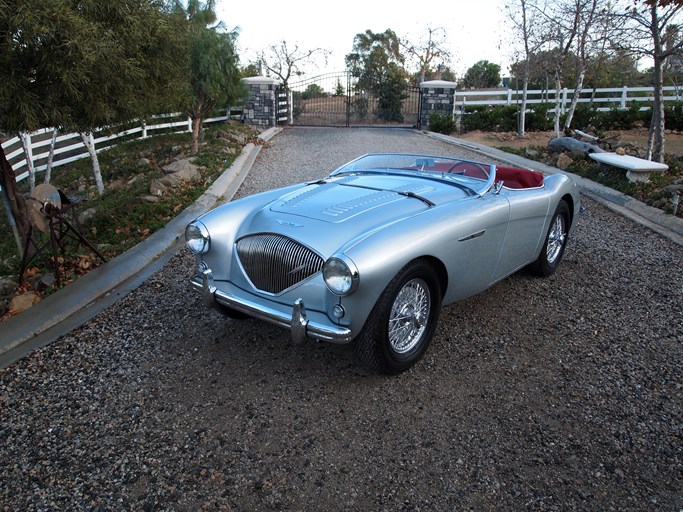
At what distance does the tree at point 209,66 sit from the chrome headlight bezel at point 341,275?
964 cm

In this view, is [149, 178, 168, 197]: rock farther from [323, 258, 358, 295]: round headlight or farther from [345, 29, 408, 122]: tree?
[345, 29, 408, 122]: tree

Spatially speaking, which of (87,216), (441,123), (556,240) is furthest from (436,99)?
(556,240)

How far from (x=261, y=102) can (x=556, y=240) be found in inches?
610

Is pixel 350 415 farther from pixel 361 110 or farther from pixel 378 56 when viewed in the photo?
pixel 378 56

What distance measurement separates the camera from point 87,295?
183 inches

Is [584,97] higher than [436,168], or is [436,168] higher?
[584,97]

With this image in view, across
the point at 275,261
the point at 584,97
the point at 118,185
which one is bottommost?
the point at 118,185

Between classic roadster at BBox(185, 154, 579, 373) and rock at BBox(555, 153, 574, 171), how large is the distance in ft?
22.8

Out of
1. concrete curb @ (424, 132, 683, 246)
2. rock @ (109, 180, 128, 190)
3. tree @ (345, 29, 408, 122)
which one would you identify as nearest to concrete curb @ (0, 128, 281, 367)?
rock @ (109, 180, 128, 190)

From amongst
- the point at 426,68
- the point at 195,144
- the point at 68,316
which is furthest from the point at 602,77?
the point at 68,316

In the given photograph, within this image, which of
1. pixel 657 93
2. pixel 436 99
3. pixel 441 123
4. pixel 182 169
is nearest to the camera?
pixel 182 169

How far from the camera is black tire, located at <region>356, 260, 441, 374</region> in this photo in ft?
10.2

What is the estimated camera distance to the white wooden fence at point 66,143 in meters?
11.9

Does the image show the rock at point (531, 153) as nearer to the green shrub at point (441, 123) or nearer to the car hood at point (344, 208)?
the green shrub at point (441, 123)
